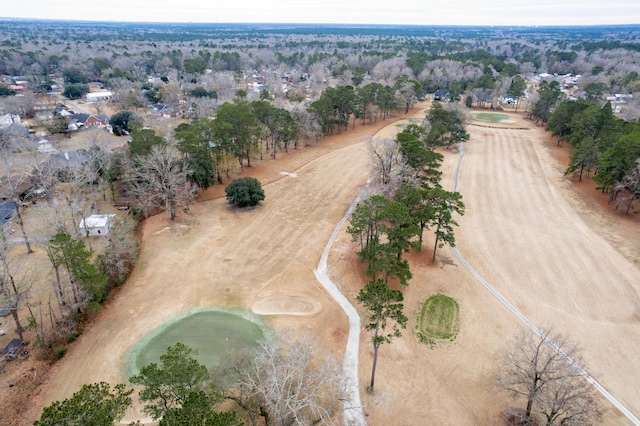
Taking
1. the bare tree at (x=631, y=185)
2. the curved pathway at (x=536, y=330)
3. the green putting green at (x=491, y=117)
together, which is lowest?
the curved pathway at (x=536, y=330)

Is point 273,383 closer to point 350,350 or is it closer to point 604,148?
point 350,350

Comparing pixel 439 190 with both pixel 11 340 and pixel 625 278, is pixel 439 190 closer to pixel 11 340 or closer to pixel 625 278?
pixel 625 278

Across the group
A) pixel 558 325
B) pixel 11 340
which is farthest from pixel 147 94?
pixel 558 325

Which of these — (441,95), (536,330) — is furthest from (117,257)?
(441,95)

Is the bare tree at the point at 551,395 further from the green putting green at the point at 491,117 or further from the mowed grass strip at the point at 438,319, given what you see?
the green putting green at the point at 491,117

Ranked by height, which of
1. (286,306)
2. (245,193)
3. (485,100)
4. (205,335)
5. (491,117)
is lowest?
(205,335)

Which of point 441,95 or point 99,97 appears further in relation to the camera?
point 441,95

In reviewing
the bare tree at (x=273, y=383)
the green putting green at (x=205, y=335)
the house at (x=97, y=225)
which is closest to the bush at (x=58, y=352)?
the green putting green at (x=205, y=335)
